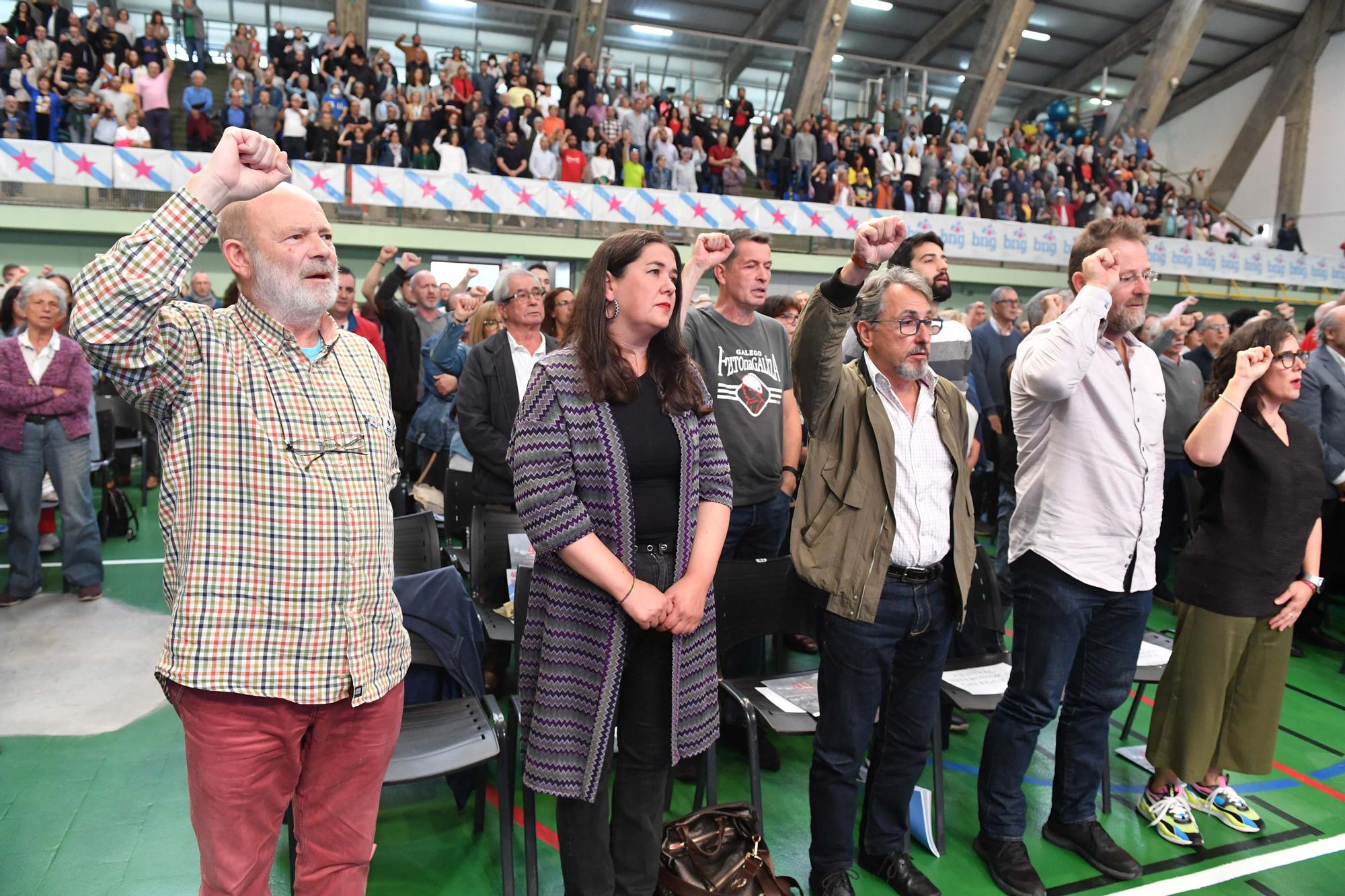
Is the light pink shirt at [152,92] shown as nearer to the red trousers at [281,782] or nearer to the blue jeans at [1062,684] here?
the red trousers at [281,782]

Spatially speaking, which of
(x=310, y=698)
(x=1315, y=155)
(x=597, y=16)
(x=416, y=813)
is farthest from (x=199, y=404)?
(x=1315, y=155)

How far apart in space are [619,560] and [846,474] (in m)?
0.79

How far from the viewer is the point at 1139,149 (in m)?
19.4

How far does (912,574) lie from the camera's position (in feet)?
7.82

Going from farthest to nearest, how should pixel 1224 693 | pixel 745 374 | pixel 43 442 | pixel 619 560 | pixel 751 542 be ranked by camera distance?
pixel 43 442 → pixel 751 542 → pixel 745 374 → pixel 1224 693 → pixel 619 560

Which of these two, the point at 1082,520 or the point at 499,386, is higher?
the point at 499,386

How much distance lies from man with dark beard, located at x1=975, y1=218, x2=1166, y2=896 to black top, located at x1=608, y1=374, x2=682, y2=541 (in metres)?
1.13

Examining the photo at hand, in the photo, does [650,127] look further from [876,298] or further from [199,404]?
[199,404]

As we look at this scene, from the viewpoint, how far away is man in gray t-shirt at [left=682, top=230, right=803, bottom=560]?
3.13m

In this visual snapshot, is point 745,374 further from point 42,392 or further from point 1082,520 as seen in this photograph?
point 42,392

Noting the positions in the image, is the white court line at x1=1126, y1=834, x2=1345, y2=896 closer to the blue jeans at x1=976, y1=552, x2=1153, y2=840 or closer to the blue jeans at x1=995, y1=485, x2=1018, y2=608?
the blue jeans at x1=976, y1=552, x2=1153, y2=840

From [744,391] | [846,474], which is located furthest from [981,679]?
[744,391]

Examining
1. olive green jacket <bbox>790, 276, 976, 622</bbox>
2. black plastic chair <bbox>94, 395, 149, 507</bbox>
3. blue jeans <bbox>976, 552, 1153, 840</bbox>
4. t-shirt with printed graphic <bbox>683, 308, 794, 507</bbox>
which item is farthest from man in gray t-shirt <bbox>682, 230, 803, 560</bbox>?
black plastic chair <bbox>94, 395, 149, 507</bbox>

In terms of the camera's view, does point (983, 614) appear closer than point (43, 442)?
Yes
